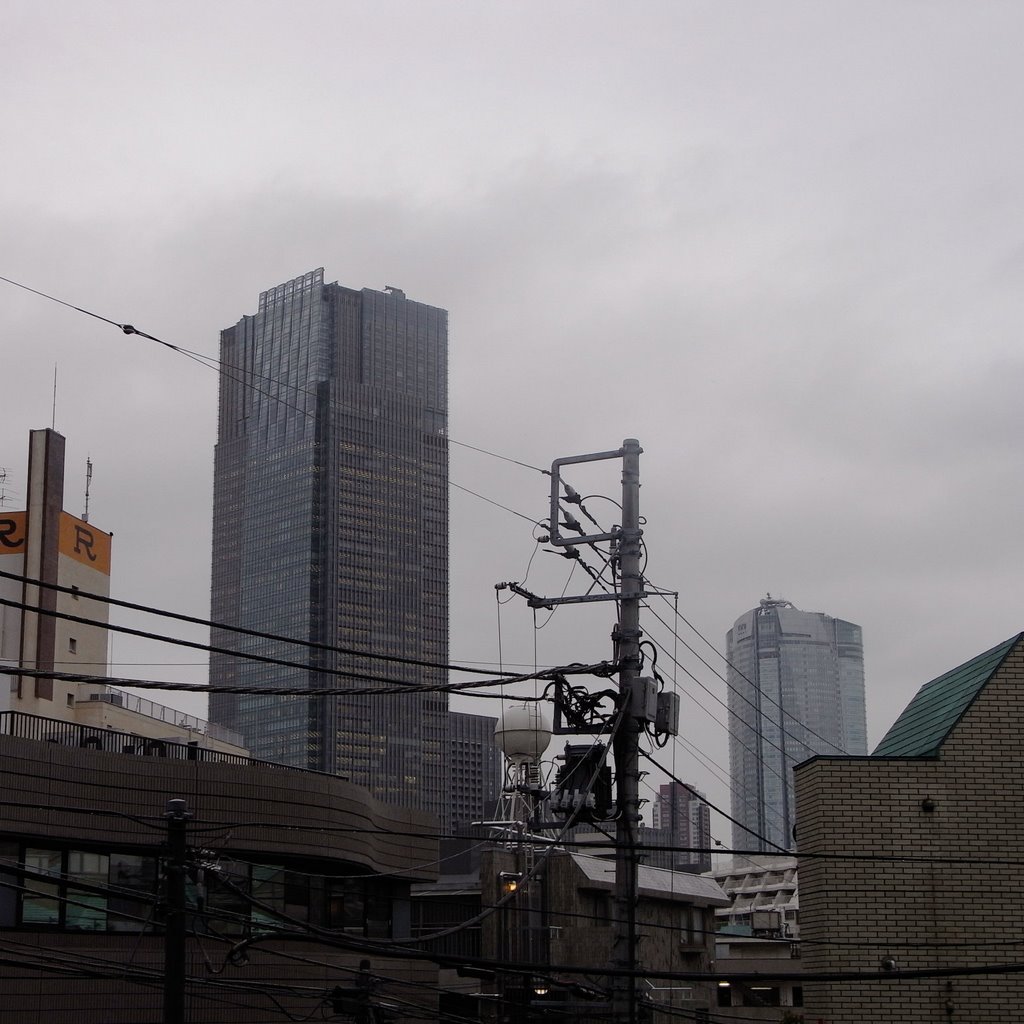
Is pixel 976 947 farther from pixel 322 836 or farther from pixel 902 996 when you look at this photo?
pixel 322 836

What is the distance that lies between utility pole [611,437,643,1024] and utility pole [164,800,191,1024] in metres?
5.53

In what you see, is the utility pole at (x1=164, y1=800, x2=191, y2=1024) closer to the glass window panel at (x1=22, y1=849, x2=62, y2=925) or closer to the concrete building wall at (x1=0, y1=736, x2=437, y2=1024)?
the concrete building wall at (x1=0, y1=736, x2=437, y2=1024)

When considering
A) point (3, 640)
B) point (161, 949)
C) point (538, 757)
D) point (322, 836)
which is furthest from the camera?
point (3, 640)

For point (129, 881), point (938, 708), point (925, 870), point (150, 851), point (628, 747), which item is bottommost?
point (129, 881)

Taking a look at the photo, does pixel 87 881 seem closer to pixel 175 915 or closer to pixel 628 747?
pixel 628 747

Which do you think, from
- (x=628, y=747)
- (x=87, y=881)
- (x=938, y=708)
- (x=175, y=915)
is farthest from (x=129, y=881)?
(x=938, y=708)

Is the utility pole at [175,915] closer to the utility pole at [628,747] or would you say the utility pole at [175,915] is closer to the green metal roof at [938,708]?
the utility pole at [628,747]

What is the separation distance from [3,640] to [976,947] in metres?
56.2

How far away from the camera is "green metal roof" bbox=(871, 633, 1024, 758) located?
21.7 metres

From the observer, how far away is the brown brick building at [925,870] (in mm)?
20391

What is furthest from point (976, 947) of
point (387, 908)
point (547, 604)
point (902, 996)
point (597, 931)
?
point (597, 931)

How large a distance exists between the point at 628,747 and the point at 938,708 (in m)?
5.35

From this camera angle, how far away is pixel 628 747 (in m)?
21.3

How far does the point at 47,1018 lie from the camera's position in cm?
2955
